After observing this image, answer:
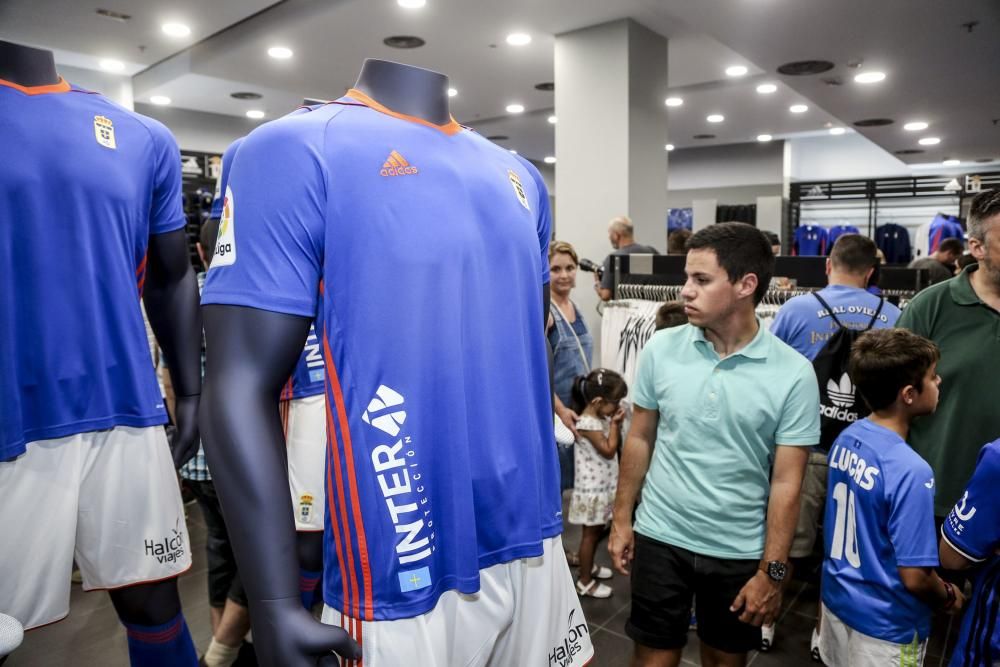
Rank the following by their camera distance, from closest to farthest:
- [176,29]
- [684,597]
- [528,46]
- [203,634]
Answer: [684,597] → [203,634] → [176,29] → [528,46]

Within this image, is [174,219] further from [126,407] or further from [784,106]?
[784,106]

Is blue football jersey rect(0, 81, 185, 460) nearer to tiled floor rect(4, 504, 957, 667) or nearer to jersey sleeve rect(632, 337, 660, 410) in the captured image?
jersey sleeve rect(632, 337, 660, 410)

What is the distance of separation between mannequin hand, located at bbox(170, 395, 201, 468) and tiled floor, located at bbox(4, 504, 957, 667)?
141 centimetres

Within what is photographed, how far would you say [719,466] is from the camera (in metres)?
1.77

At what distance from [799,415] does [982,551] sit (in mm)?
481

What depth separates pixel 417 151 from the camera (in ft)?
2.89

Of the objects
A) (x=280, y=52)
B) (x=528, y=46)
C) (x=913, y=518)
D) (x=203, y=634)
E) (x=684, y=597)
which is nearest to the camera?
(x=913, y=518)

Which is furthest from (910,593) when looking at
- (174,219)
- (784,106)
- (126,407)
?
(784,106)

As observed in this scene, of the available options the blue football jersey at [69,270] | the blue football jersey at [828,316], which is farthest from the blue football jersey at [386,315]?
the blue football jersey at [828,316]

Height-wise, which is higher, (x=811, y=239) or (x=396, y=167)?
(x=811, y=239)

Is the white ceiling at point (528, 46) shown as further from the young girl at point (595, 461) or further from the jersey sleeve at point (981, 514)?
the jersey sleeve at point (981, 514)

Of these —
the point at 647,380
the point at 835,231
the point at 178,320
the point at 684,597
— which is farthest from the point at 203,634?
the point at 835,231

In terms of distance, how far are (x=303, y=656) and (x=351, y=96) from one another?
698 millimetres

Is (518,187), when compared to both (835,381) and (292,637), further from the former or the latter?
(835,381)
